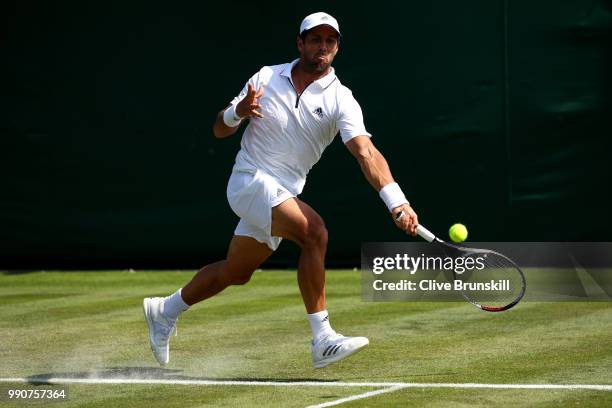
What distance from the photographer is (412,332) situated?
25.2ft

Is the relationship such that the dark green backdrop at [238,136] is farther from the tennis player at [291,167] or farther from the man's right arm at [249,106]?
the man's right arm at [249,106]

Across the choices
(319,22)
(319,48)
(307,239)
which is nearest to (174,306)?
(307,239)

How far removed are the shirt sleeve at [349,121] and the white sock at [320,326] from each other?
2.90 feet

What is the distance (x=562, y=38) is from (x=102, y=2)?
4450 millimetres

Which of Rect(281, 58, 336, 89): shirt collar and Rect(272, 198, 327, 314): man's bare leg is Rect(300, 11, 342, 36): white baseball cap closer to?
Rect(281, 58, 336, 89): shirt collar

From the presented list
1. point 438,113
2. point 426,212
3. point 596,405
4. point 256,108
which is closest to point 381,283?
point 426,212

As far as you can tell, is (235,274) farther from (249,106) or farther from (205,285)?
(249,106)

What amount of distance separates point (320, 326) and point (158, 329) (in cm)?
95

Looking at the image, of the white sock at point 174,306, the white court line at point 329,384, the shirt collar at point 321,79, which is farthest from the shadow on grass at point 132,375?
the shirt collar at point 321,79

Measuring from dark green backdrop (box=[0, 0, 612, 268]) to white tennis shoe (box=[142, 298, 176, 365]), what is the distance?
531 cm

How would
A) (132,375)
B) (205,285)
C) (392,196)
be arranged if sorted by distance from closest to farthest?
(392,196), (132,375), (205,285)

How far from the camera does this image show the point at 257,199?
19.9 ft

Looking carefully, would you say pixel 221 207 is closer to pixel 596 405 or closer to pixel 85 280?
pixel 85 280

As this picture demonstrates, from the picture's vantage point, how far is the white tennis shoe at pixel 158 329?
20.6 feet
